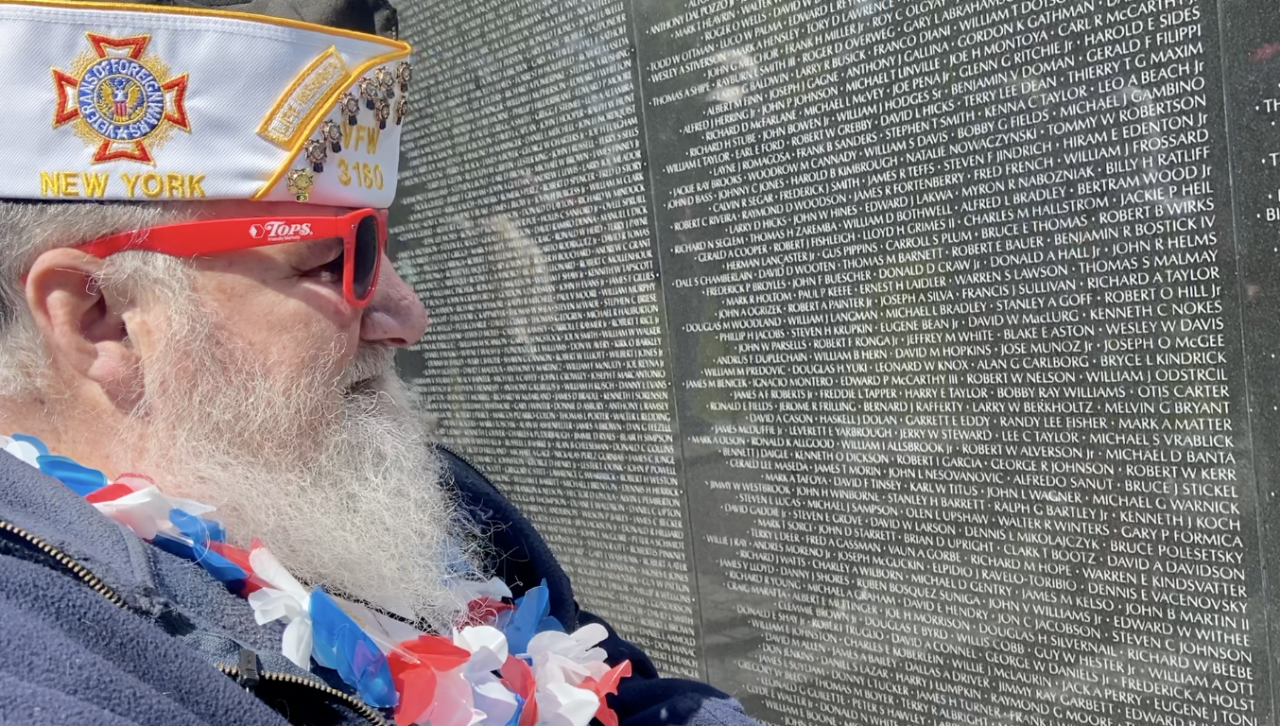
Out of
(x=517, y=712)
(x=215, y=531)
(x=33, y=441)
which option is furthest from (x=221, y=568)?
(x=517, y=712)

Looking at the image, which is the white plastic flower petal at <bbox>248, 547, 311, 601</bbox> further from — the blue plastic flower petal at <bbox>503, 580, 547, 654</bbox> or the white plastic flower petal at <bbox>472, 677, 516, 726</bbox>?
the blue plastic flower petal at <bbox>503, 580, 547, 654</bbox>

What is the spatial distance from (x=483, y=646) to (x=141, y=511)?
57cm

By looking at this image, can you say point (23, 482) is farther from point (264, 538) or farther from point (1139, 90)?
point (1139, 90)

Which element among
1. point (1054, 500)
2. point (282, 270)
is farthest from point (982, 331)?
point (282, 270)

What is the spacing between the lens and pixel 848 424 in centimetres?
259

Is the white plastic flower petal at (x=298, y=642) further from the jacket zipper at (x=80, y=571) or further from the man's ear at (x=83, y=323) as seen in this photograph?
the man's ear at (x=83, y=323)

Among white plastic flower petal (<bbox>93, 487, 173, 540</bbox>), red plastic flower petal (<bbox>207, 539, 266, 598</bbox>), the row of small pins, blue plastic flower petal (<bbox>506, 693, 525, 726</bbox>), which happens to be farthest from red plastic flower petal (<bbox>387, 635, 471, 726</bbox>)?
the row of small pins

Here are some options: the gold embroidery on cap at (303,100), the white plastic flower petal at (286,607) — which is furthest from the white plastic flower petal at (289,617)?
the gold embroidery on cap at (303,100)

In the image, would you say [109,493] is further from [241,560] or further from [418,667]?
[418,667]

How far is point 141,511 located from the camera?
1316 millimetres

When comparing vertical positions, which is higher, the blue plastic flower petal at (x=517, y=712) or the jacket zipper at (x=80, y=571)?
the jacket zipper at (x=80, y=571)

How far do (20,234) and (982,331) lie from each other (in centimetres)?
191

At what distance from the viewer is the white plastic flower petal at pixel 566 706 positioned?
1.58 metres

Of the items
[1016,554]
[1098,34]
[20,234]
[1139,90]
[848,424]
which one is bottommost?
[1016,554]
